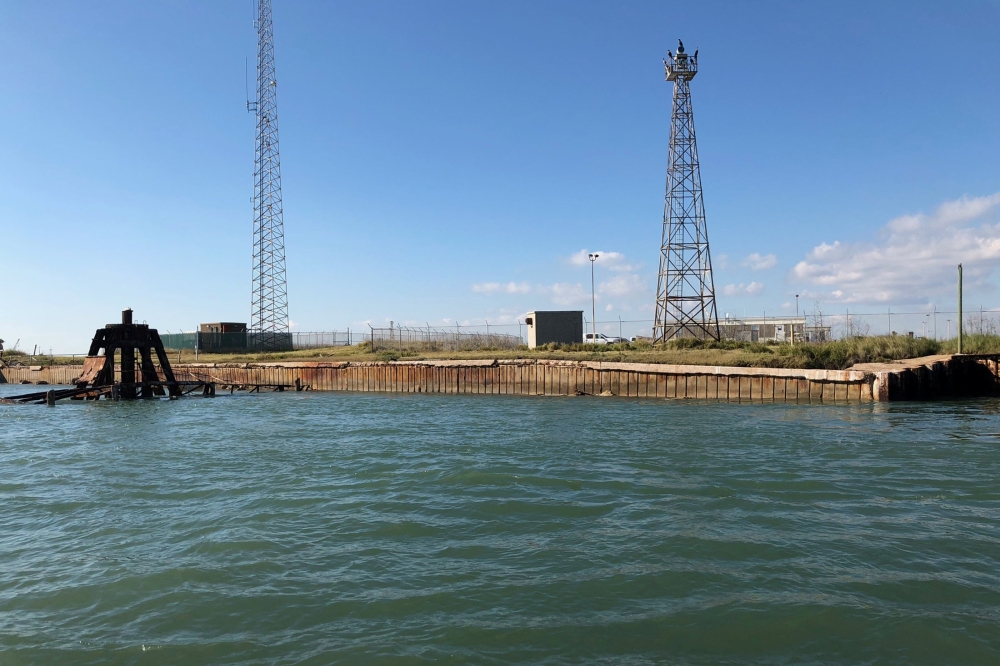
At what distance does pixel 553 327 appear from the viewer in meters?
46.6

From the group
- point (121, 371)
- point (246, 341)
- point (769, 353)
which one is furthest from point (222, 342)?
point (769, 353)

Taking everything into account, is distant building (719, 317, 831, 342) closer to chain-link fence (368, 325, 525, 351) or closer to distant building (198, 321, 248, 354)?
chain-link fence (368, 325, 525, 351)

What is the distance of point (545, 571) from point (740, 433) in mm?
11531

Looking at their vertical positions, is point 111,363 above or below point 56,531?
above

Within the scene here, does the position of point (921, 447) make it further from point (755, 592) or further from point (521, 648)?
point (521, 648)

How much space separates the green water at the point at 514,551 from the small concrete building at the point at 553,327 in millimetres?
28539

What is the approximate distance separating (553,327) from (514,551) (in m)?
38.1

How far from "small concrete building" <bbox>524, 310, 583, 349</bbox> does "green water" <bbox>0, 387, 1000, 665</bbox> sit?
93.6ft

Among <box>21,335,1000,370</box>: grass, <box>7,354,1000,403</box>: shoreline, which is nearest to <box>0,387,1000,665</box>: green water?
<box>7,354,1000,403</box>: shoreline

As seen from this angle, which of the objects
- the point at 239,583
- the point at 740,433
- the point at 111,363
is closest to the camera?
the point at 239,583

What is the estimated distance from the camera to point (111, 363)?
32469 mm

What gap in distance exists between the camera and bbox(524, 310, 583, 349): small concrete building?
46.2m

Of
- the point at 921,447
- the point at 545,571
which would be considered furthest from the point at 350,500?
the point at 921,447

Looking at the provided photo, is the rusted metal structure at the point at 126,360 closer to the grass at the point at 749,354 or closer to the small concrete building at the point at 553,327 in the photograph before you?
the grass at the point at 749,354
